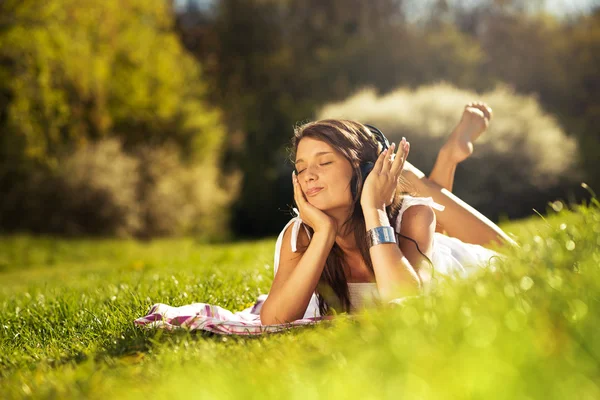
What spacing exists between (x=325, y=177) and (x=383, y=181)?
12.2 inches

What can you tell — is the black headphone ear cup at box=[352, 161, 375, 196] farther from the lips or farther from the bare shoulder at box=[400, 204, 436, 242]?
the bare shoulder at box=[400, 204, 436, 242]

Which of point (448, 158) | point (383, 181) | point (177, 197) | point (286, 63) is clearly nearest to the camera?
point (383, 181)

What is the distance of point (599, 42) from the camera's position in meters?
20.6

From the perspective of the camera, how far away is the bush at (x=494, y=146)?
13609mm


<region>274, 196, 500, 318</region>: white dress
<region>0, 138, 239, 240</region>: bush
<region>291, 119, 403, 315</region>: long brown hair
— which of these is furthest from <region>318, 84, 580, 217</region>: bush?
<region>291, 119, 403, 315</region>: long brown hair

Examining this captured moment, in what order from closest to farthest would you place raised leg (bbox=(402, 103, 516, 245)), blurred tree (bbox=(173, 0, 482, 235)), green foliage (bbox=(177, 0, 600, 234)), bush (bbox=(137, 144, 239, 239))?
raised leg (bbox=(402, 103, 516, 245)), bush (bbox=(137, 144, 239, 239)), blurred tree (bbox=(173, 0, 482, 235)), green foliage (bbox=(177, 0, 600, 234))

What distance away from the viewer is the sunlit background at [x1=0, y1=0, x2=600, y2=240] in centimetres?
1374

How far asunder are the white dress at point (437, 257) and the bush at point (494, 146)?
8.87 metres

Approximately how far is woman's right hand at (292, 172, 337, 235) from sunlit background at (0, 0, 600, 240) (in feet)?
20.4

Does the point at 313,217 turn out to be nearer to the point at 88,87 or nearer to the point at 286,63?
the point at 88,87

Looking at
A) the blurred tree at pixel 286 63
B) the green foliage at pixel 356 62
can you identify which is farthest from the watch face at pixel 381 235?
the blurred tree at pixel 286 63

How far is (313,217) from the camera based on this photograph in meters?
3.25

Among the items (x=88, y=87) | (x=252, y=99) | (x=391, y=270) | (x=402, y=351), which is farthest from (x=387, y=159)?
(x=252, y=99)

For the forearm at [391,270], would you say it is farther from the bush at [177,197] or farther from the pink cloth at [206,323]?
the bush at [177,197]
